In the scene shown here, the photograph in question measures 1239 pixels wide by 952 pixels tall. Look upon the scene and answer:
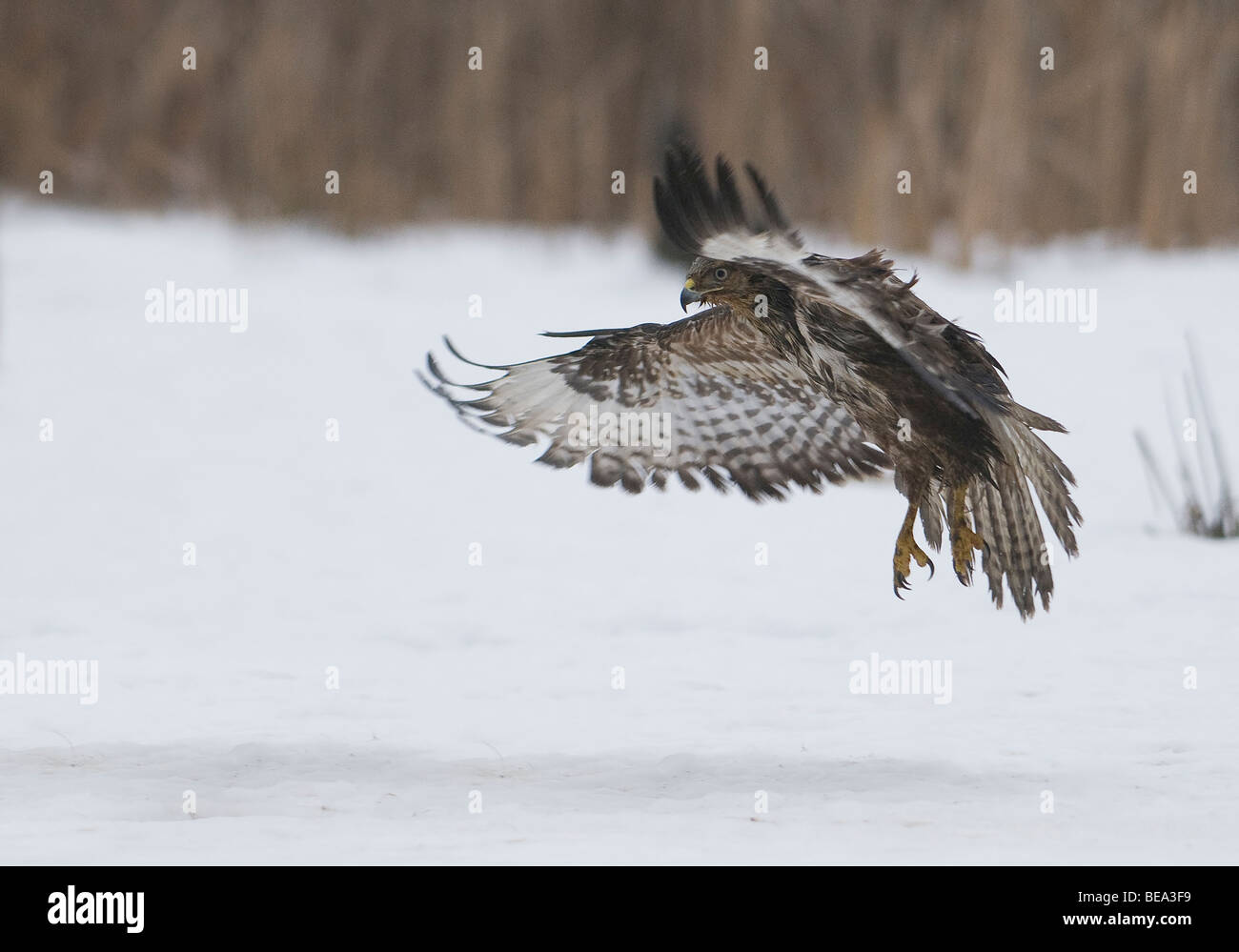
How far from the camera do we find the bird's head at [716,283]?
511cm

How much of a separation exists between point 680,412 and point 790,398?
426 mm

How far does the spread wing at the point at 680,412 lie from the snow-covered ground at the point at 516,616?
1.00 m

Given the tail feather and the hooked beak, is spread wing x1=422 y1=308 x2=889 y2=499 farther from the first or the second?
the tail feather

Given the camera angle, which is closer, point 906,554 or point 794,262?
point 794,262

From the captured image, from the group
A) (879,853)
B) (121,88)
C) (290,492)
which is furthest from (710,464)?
(121,88)

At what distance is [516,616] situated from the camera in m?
7.80

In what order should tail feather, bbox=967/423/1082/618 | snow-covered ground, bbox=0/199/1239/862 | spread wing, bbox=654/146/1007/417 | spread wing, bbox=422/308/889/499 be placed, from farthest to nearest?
spread wing, bbox=422/308/889/499, tail feather, bbox=967/423/1082/618, snow-covered ground, bbox=0/199/1239/862, spread wing, bbox=654/146/1007/417

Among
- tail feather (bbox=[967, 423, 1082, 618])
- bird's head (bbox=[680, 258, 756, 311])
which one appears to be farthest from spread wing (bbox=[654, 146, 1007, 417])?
tail feather (bbox=[967, 423, 1082, 618])

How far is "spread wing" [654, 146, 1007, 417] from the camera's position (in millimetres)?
4496

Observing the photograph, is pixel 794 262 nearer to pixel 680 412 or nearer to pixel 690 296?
pixel 690 296

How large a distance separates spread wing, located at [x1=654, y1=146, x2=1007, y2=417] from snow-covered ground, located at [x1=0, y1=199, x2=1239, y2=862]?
4.60 feet

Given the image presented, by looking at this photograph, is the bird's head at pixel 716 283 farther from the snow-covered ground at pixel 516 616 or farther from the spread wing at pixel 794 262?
the snow-covered ground at pixel 516 616

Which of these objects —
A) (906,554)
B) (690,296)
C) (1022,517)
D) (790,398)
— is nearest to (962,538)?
(906,554)

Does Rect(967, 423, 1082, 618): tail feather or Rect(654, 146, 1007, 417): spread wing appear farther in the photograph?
Rect(967, 423, 1082, 618): tail feather
